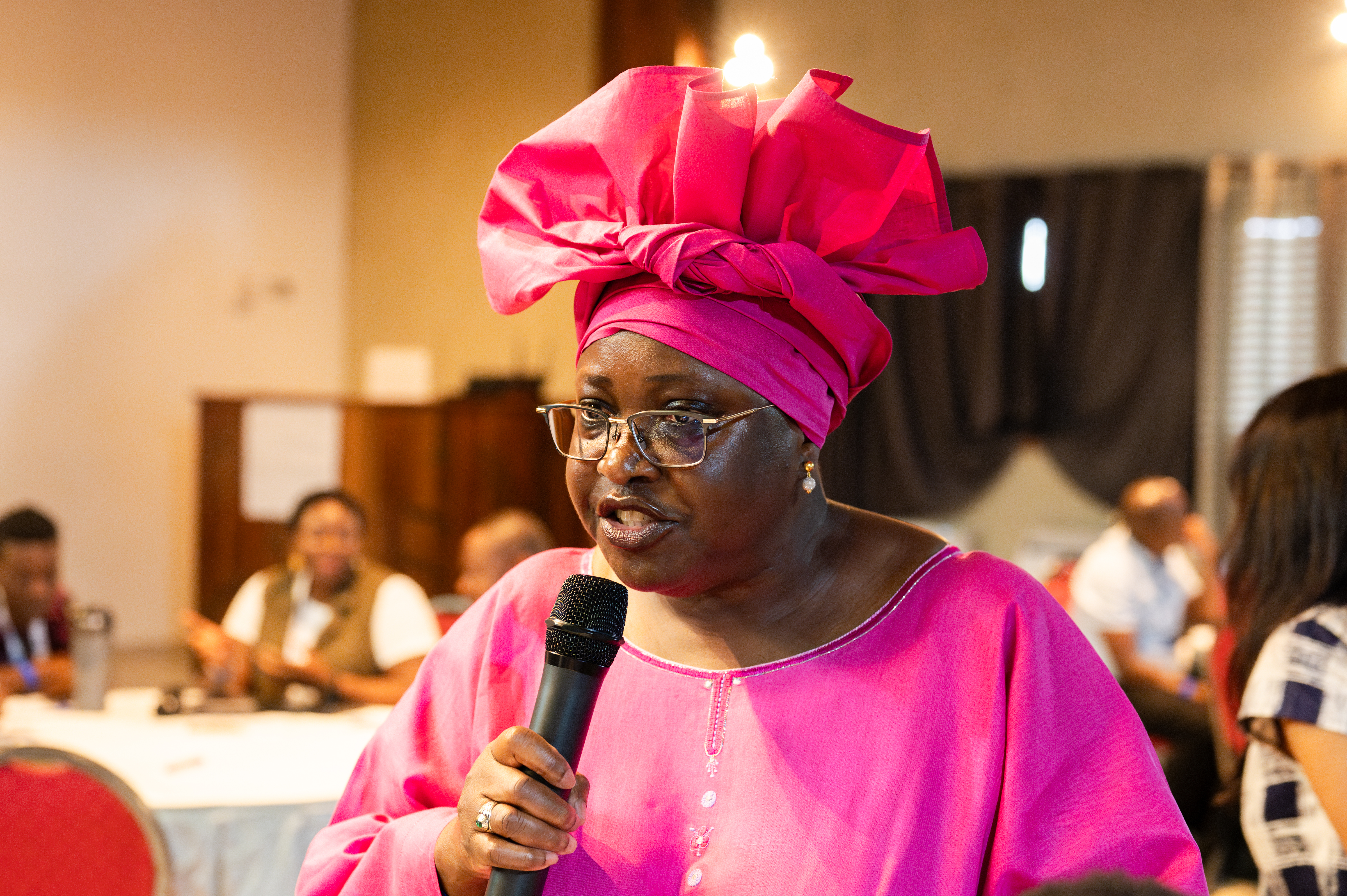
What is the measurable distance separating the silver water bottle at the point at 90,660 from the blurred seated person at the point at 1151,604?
3.40m

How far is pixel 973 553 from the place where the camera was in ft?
3.77

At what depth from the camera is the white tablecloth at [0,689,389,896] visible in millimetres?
2619

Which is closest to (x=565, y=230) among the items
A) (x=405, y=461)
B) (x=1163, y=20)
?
(x=405, y=461)

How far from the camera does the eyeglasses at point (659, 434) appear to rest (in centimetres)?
100

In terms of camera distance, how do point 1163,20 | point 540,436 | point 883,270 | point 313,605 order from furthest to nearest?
point 1163,20, point 540,436, point 313,605, point 883,270

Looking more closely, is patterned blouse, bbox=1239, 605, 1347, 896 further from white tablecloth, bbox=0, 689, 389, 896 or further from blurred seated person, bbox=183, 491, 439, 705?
blurred seated person, bbox=183, 491, 439, 705

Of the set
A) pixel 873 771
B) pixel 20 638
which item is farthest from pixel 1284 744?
pixel 20 638

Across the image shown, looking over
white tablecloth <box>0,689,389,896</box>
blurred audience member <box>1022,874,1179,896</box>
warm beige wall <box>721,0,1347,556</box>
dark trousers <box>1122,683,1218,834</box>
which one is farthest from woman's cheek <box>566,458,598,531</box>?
warm beige wall <box>721,0,1347,556</box>

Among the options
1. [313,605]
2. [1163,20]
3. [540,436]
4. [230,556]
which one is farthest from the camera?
[230,556]

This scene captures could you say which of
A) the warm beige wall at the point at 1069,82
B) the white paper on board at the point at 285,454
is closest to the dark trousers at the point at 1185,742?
the warm beige wall at the point at 1069,82

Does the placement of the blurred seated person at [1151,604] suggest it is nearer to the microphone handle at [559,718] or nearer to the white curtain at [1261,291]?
the white curtain at [1261,291]

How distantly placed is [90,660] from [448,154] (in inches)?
192

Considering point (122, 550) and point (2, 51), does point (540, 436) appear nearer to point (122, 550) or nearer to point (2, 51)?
point (122, 550)

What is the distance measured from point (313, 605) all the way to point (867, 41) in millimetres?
4636
